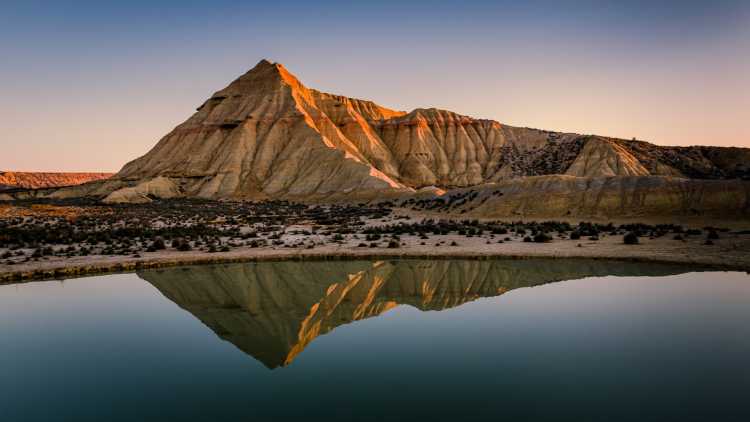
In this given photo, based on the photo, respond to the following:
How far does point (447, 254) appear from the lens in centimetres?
2520

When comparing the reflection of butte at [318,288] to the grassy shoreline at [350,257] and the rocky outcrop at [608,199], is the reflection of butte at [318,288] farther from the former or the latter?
the rocky outcrop at [608,199]

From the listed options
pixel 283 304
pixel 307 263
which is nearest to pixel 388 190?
pixel 307 263

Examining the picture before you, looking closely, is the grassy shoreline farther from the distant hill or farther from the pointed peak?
the pointed peak

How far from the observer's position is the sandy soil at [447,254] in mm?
21906

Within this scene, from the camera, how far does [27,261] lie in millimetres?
23766

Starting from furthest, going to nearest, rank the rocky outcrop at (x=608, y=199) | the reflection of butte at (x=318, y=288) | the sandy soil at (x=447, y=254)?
the rocky outcrop at (x=608, y=199) < the sandy soil at (x=447, y=254) < the reflection of butte at (x=318, y=288)

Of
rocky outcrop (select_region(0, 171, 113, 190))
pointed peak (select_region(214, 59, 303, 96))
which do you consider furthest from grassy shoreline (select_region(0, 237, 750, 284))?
rocky outcrop (select_region(0, 171, 113, 190))

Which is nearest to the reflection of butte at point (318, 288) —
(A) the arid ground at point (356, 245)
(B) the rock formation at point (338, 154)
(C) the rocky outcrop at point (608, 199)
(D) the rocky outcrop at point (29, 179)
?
(A) the arid ground at point (356, 245)

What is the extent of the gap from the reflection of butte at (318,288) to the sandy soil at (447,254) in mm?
952

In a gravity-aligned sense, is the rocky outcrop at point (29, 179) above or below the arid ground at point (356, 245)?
above

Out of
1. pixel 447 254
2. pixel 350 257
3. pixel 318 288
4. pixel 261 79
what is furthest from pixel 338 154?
pixel 318 288

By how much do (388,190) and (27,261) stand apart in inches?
1909

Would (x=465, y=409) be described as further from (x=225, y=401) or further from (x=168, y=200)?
(x=168, y=200)

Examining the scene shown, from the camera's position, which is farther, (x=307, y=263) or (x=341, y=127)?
(x=341, y=127)
